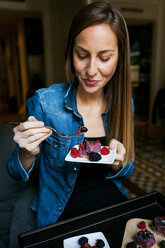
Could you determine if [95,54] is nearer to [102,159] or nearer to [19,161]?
[102,159]

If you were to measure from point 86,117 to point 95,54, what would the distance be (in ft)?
1.18

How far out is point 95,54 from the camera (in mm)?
882

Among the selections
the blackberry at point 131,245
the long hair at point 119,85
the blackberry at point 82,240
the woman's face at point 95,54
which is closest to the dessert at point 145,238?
the blackberry at point 131,245

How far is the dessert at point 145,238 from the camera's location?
0.67m

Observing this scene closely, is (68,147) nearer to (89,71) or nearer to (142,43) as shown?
(89,71)

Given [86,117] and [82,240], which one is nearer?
[82,240]

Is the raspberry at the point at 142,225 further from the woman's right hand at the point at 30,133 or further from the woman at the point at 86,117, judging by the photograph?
the woman's right hand at the point at 30,133

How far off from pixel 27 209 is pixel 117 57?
34.2 inches

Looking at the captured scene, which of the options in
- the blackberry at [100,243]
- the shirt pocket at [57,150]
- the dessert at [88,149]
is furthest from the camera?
the shirt pocket at [57,150]

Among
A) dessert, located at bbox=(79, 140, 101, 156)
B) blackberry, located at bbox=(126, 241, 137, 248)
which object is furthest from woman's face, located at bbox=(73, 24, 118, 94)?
blackberry, located at bbox=(126, 241, 137, 248)

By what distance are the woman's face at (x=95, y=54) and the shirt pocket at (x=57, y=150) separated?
290 mm

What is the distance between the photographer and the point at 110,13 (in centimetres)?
91

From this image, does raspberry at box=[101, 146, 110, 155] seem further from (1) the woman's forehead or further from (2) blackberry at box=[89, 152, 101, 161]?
(1) the woman's forehead

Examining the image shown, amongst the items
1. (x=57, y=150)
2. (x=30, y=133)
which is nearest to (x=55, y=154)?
(x=57, y=150)
